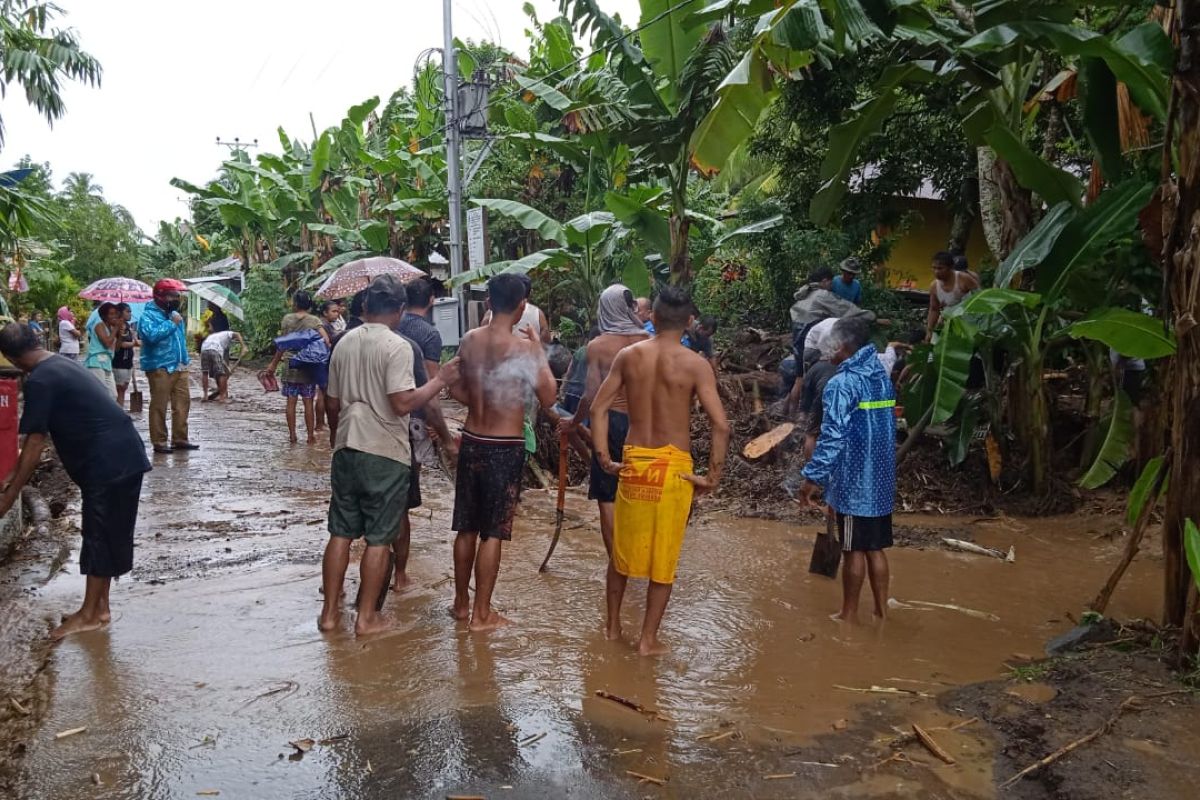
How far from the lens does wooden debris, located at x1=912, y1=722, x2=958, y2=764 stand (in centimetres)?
355

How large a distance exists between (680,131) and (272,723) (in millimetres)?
7408

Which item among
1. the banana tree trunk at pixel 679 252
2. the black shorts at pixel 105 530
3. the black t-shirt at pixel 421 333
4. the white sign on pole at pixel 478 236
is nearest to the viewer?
the black shorts at pixel 105 530

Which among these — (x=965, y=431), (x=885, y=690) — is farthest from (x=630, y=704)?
(x=965, y=431)

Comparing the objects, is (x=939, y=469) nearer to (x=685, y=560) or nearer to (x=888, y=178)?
(x=685, y=560)

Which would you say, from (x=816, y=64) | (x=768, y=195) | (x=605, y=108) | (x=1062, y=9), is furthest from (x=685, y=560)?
(x=768, y=195)

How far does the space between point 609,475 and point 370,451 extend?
5.15 feet

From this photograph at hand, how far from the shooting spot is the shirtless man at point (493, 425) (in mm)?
5027

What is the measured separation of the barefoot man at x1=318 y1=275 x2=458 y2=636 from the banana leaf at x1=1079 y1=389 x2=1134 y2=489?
5.03 m

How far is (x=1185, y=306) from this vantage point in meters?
4.11

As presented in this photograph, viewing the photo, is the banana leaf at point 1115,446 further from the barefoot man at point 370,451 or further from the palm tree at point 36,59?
the palm tree at point 36,59

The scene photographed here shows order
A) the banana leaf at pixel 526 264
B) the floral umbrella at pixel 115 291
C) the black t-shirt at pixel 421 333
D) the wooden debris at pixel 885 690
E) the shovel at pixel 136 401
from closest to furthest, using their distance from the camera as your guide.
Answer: the wooden debris at pixel 885 690 → the black t-shirt at pixel 421 333 → the banana leaf at pixel 526 264 → the shovel at pixel 136 401 → the floral umbrella at pixel 115 291

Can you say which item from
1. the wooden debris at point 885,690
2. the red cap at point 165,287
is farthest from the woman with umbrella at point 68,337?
the wooden debris at point 885,690

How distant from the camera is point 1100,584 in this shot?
20.7 feet

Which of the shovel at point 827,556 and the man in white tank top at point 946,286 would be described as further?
the man in white tank top at point 946,286
